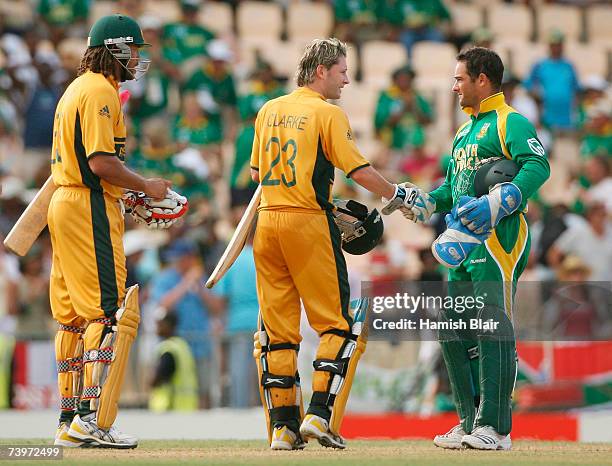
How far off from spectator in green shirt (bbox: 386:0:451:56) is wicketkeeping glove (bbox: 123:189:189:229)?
438 inches

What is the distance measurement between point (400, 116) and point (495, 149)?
29.7 feet

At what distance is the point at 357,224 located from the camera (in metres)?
8.46

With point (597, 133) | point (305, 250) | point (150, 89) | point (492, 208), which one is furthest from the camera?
point (597, 133)

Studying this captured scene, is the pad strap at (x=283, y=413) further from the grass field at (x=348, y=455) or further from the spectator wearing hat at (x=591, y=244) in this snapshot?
the spectator wearing hat at (x=591, y=244)

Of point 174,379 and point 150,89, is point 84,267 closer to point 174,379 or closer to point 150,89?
point 174,379

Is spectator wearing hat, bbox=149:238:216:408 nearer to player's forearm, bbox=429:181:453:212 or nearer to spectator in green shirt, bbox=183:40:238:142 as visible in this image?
spectator in green shirt, bbox=183:40:238:142

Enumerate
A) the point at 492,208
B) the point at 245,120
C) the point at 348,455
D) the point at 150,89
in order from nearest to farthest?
the point at 348,455
the point at 492,208
the point at 245,120
the point at 150,89

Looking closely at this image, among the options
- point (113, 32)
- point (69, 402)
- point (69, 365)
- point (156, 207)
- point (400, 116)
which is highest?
point (400, 116)

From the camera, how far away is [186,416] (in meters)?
12.1

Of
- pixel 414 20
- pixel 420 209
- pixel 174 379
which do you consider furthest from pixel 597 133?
pixel 420 209

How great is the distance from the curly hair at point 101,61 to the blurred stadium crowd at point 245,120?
187 inches

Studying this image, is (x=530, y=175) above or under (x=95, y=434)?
above

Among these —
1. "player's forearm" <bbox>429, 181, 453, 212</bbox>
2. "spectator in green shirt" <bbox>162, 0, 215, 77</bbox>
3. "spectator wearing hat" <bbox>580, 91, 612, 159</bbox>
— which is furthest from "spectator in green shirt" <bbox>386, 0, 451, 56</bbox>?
"player's forearm" <bbox>429, 181, 453, 212</bbox>

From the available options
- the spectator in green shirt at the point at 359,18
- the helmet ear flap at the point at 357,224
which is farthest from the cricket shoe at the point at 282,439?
the spectator in green shirt at the point at 359,18
